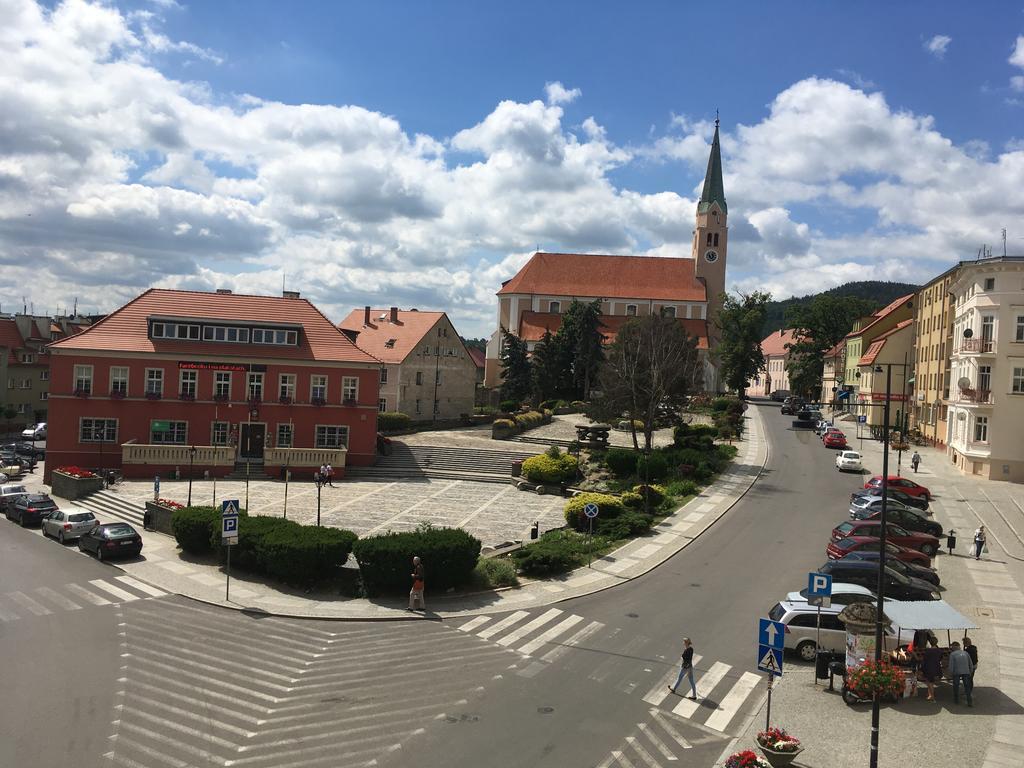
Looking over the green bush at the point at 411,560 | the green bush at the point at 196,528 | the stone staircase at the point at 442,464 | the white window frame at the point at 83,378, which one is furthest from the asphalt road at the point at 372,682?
the white window frame at the point at 83,378

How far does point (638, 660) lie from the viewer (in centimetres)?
1841

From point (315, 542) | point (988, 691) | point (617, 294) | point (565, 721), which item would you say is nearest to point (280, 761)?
point (565, 721)

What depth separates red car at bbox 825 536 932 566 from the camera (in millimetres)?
26094

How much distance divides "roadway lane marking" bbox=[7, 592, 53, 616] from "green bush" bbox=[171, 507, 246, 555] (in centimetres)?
573

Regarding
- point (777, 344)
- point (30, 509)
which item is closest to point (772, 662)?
point (30, 509)

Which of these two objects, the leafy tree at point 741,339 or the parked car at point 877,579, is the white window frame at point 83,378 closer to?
the parked car at point 877,579

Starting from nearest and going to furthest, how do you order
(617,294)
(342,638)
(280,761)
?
(280,761), (342,638), (617,294)

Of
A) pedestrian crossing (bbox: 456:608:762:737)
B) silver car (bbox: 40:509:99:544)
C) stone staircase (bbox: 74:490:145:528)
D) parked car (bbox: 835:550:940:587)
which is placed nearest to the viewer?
pedestrian crossing (bbox: 456:608:762:737)

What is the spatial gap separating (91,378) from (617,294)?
6462 centimetres

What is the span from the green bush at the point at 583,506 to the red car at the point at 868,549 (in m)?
9.29

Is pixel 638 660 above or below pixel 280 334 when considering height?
below

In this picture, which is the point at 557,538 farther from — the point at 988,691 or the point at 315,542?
the point at 988,691

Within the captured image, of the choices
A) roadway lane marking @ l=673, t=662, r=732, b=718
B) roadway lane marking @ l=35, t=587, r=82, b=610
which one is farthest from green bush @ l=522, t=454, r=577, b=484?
roadway lane marking @ l=35, t=587, r=82, b=610

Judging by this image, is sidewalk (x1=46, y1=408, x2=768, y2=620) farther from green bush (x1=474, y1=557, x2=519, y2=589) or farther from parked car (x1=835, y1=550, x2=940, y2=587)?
parked car (x1=835, y1=550, x2=940, y2=587)
